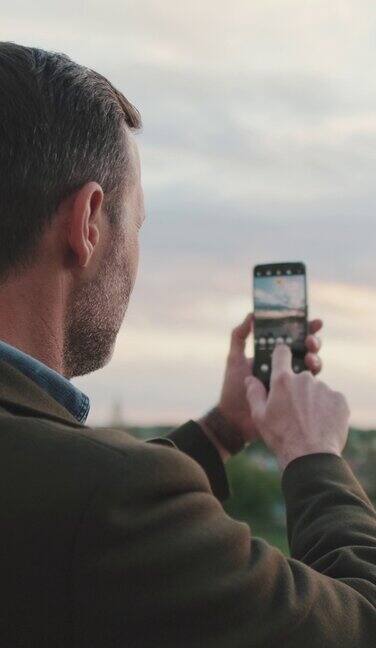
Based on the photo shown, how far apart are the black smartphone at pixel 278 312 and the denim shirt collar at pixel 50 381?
104 cm

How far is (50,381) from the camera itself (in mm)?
2361

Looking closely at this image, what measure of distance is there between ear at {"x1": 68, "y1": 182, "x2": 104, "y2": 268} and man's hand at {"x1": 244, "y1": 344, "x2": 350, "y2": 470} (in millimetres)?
742

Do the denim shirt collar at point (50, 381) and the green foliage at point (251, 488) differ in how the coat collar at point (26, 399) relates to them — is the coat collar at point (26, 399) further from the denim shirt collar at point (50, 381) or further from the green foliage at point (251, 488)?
the green foliage at point (251, 488)

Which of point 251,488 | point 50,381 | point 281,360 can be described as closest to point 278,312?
point 281,360

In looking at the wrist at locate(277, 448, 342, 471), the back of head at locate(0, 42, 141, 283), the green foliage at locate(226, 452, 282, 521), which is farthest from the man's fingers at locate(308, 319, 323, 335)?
the green foliage at locate(226, 452, 282, 521)

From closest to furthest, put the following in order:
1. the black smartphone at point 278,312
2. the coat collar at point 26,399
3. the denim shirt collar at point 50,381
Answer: the coat collar at point 26,399
the denim shirt collar at point 50,381
the black smartphone at point 278,312

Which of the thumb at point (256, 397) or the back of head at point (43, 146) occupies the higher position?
the back of head at point (43, 146)

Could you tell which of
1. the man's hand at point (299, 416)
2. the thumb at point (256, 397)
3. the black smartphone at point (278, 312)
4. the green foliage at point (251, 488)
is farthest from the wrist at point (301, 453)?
the green foliage at point (251, 488)

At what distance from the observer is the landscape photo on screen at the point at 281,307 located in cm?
347

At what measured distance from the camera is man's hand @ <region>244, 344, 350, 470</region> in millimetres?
2910

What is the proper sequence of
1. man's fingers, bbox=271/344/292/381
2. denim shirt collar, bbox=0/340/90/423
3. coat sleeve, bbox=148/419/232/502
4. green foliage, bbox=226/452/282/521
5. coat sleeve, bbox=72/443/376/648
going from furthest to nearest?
green foliage, bbox=226/452/282/521
coat sleeve, bbox=148/419/232/502
man's fingers, bbox=271/344/292/381
denim shirt collar, bbox=0/340/90/423
coat sleeve, bbox=72/443/376/648

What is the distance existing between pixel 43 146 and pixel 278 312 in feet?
3.77

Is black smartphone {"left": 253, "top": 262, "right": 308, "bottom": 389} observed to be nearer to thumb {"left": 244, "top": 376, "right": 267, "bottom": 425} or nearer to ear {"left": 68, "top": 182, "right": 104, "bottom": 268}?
thumb {"left": 244, "top": 376, "right": 267, "bottom": 425}

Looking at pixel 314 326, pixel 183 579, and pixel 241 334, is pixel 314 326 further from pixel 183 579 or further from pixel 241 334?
pixel 183 579
